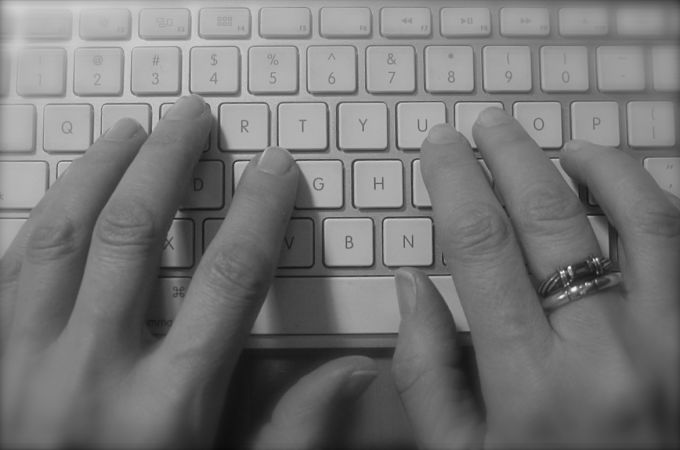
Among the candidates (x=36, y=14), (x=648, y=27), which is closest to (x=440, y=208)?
(x=648, y=27)

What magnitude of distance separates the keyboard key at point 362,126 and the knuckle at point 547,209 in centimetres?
13

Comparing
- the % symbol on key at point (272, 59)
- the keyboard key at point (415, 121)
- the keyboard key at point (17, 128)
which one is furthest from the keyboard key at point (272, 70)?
the keyboard key at point (17, 128)

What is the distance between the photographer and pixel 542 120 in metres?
0.48

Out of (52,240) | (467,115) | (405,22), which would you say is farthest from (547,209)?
(52,240)

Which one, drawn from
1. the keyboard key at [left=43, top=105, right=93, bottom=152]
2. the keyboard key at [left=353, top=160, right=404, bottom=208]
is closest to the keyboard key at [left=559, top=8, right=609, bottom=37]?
the keyboard key at [left=353, top=160, right=404, bottom=208]

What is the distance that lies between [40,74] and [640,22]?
56cm

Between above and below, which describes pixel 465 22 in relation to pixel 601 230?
above

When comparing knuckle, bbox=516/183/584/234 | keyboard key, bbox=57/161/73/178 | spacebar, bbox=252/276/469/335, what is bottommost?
spacebar, bbox=252/276/469/335

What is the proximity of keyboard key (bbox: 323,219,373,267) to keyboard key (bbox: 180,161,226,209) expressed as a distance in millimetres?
99

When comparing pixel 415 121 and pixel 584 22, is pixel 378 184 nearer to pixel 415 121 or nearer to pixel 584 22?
pixel 415 121

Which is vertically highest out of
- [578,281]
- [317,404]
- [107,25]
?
[107,25]

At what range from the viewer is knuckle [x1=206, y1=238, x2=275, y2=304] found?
421mm

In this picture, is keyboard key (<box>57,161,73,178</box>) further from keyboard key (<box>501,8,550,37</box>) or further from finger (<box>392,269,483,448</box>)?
keyboard key (<box>501,8,550,37</box>)

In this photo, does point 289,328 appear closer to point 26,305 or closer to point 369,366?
point 369,366
